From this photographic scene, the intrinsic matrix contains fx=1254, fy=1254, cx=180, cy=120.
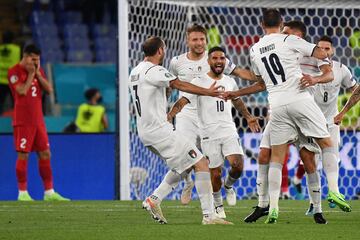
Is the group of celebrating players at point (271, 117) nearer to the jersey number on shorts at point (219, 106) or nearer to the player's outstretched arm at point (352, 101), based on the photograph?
the player's outstretched arm at point (352, 101)

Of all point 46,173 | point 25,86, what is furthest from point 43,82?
point 46,173

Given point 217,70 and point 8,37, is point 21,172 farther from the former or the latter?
point 8,37

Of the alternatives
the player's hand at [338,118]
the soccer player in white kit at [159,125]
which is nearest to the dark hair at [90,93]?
the player's hand at [338,118]

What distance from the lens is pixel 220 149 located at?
45.7ft

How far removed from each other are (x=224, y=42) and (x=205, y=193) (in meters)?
8.13

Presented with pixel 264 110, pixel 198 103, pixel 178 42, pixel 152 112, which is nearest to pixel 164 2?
pixel 178 42

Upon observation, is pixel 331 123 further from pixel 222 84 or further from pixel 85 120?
pixel 85 120

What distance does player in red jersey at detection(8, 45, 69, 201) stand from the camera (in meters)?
16.4

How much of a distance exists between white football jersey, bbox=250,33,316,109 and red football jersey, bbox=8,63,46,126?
18.5ft

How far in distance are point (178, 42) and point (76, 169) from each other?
2.47 metres

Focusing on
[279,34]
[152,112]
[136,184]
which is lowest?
[136,184]

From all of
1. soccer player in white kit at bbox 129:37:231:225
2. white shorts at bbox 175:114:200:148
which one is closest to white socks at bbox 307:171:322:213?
soccer player in white kit at bbox 129:37:231:225

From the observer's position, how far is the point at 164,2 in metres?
17.8

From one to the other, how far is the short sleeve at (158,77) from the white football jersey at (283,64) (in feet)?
2.84
